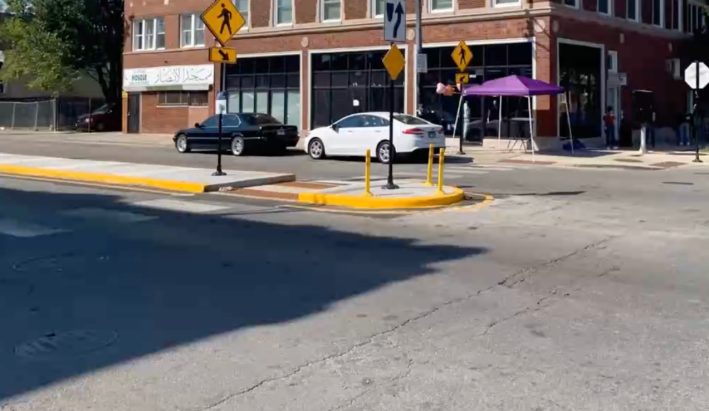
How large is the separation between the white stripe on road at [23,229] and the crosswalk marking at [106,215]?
2.95 feet

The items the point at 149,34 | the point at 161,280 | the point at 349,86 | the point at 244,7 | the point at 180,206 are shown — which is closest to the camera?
the point at 161,280

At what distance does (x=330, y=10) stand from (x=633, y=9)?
12802mm

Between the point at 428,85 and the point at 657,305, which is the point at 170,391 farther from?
the point at 428,85

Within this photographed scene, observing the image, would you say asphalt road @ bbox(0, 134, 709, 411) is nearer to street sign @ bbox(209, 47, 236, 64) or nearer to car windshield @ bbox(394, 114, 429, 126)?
street sign @ bbox(209, 47, 236, 64)

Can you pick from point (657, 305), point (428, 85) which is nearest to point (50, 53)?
point (428, 85)

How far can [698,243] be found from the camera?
10.4m

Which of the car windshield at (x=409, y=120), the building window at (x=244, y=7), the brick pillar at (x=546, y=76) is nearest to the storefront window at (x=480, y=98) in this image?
the brick pillar at (x=546, y=76)

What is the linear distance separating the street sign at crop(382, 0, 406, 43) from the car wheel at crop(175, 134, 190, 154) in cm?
1488

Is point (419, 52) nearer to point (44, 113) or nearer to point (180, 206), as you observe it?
point (180, 206)

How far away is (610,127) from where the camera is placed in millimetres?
31641

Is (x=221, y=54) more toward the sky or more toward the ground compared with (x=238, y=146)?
more toward the sky

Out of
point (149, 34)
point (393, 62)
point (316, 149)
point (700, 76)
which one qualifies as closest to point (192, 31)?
point (149, 34)

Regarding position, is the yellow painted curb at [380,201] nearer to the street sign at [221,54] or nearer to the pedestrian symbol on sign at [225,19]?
the street sign at [221,54]

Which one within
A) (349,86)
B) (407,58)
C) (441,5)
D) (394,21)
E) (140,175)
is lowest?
(140,175)
